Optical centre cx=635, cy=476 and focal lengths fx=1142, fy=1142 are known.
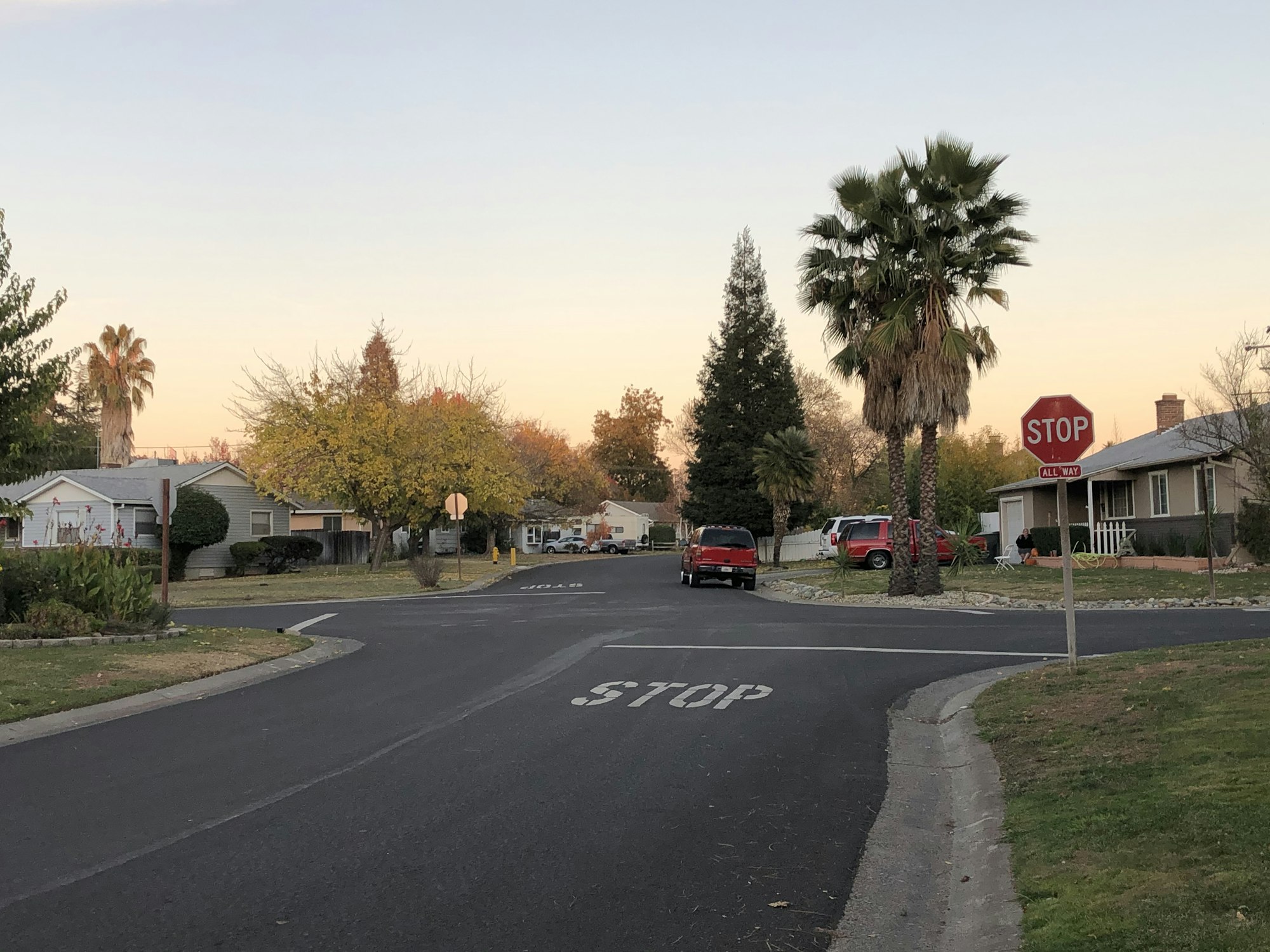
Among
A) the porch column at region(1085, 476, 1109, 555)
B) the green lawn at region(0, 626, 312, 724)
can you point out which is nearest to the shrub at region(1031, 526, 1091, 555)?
the porch column at region(1085, 476, 1109, 555)

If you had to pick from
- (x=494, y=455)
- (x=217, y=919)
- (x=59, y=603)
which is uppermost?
(x=494, y=455)

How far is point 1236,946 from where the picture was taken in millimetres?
4277

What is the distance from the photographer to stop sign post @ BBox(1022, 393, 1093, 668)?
12.2 m

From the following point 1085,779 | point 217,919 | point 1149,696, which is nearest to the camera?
point 217,919

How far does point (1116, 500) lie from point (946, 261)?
18913 millimetres

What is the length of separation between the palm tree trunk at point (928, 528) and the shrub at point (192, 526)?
30.5 meters

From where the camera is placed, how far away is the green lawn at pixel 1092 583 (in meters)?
25.0

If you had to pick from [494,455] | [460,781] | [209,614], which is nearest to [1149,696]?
[460,781]

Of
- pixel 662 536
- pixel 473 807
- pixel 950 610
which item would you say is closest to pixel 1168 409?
pixel 950 610

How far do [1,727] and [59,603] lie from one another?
705cm

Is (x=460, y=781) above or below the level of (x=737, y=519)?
below

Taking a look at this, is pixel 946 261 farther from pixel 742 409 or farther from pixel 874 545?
pixel 742 409

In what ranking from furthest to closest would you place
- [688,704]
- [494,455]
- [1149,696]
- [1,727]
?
[494,455]
[688,704]
[1,727]
[1149,696]

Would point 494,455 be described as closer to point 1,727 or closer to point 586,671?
point 586,671
